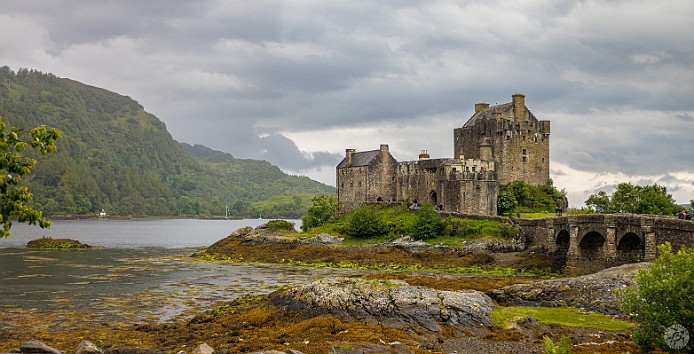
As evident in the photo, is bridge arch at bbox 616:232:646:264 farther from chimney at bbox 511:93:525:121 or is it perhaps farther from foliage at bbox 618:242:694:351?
chimney at bbox 511:93:525:121

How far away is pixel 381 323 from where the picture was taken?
88.5 ft

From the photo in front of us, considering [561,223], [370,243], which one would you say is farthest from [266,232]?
[561,223]

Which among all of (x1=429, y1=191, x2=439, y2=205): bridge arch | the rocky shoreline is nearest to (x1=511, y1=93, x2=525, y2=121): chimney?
(x1=429, y1=191, x2=439, y2=205): bridge arch

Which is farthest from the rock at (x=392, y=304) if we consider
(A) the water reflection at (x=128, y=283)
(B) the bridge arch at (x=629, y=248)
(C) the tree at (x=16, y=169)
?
(B) the bridge arch at (x=629, y=248)

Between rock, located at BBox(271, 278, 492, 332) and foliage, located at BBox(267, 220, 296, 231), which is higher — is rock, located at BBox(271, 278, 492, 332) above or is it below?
below

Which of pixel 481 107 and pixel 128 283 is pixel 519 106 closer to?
pixel 481 107

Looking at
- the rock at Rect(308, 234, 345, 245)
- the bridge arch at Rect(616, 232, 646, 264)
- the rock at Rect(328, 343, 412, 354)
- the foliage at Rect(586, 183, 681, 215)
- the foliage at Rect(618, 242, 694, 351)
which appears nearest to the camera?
the foliage at Rect(618, 242, 694, 351)

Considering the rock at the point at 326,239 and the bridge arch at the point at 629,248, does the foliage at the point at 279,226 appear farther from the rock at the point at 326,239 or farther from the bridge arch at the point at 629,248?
the bridge arch at the point at 629,248

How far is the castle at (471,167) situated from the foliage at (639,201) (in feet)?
31.9

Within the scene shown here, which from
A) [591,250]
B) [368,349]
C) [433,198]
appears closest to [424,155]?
[433,198]

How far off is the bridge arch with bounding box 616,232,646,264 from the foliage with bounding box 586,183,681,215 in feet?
59.4

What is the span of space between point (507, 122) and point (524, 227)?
1839cm

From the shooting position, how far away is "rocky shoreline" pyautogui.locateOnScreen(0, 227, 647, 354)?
23.3m

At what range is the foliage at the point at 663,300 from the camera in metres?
20.1
